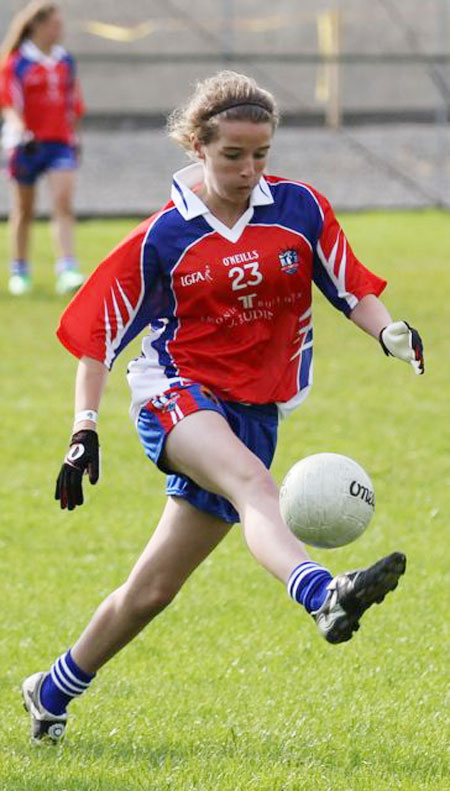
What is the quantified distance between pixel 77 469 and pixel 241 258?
2.61 feet

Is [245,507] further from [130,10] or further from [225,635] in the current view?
[130,10]

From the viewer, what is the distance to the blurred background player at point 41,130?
→ 14609mm

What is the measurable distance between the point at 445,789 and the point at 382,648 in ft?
4.97

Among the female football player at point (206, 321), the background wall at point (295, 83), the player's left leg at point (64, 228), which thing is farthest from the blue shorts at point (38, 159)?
the female football player at point (206, 321)

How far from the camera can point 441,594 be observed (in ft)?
21.0

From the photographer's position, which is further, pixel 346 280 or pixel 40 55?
pixel 40 55

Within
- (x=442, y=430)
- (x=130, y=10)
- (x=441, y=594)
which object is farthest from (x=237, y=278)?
(x=130, y=10)

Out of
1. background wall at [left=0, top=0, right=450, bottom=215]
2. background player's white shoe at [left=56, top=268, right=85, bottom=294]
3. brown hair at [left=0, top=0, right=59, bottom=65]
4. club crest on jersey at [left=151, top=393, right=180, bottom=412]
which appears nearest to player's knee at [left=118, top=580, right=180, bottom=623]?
club crest on jersey at [left=151, top=393, right=180, bottom=412]

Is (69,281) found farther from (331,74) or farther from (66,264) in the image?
(331,74)

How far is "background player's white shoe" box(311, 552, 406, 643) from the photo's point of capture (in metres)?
3.77

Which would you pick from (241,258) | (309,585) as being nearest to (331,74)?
(241,258)

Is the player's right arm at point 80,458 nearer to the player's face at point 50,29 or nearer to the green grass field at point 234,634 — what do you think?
the green grass field at point 234,634

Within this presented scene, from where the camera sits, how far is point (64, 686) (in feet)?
16.0

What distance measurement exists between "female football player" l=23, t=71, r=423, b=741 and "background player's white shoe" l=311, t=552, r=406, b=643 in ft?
2.33
